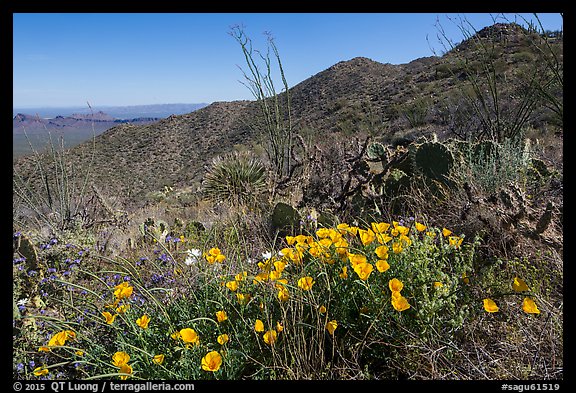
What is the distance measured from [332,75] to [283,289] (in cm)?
3857

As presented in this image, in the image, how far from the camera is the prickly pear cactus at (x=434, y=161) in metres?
4.55

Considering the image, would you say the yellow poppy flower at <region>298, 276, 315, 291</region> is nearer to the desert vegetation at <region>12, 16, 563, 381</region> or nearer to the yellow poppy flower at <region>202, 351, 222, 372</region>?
the desert vegetation at <region>12, 16, 563, 381</region>

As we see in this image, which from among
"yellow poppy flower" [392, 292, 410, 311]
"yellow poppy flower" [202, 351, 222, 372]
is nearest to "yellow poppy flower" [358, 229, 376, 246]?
"yellow poppy flower" [392, 292, 410, 311]

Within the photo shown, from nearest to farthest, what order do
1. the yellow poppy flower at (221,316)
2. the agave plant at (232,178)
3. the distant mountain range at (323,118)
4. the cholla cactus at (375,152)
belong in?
1. the yellow poppy flower at (221,316)
2. the cholla cactus at (375,152)
3. the agave plant at (232,178)
4. the distant mountain range at (323,118)

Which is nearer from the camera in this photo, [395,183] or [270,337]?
[270,337]

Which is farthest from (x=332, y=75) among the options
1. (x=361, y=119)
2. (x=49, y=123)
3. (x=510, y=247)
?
(x=510, y=247)

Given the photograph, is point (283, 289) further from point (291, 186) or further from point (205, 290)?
point (291, 186)

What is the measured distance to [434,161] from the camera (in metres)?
4.66

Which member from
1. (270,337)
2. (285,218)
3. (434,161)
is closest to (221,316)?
(270,337)

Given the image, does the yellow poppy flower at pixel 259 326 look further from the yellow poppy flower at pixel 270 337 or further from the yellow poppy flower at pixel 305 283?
the yellow poppy flower at pixel 305 283

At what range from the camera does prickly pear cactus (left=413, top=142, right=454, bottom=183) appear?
455 cm

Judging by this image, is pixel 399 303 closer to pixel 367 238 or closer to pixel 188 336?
pixel 367 238

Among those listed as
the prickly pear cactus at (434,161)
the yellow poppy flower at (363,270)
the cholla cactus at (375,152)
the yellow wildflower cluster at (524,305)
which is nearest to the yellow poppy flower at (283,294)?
the yellow poppy flower at (363,270)
